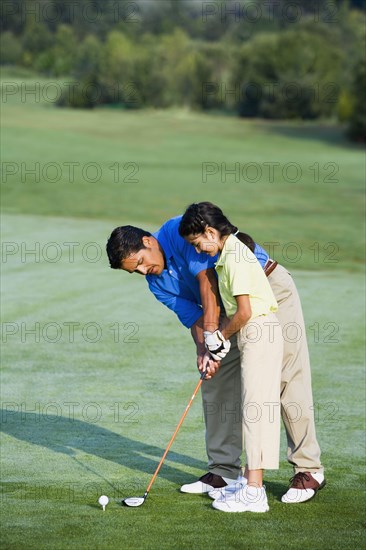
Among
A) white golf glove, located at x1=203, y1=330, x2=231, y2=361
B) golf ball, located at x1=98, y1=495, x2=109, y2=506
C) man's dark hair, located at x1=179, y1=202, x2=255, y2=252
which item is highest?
man's dark hair, located at x1=179, y1=202, x2=255, y2=252

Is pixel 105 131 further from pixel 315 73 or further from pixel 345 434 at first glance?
pixel 345 434

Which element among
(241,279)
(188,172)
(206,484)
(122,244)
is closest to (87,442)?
(206,484)

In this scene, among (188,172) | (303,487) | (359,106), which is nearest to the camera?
(303,487)

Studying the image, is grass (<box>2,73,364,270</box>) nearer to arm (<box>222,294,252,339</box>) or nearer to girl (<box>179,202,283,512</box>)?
girl (<box>179,202,283,512</box>)

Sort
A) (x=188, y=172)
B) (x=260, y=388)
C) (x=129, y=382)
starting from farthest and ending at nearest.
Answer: (x=188, y=172) → (x=129, y=382) → (x=260, y=388)

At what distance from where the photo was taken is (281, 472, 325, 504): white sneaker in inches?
267

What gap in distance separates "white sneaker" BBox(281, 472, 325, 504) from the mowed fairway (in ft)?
0.24

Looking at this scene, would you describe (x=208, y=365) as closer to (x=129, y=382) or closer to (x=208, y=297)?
(x=208, y=297)

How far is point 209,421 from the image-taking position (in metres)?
7.04

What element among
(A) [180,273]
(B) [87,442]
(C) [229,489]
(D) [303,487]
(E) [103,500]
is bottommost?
(B) [87,442]

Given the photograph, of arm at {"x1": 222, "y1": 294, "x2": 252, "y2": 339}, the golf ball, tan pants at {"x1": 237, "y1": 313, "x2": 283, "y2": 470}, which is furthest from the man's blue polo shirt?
the golf ball

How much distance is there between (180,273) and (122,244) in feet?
1.46

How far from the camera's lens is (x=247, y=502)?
6527 mm

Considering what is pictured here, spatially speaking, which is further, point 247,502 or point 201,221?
point 247,502
